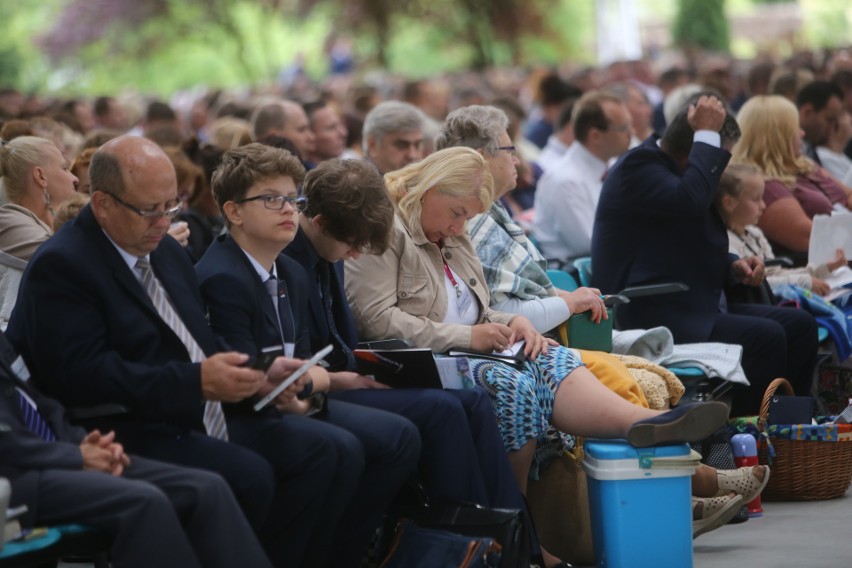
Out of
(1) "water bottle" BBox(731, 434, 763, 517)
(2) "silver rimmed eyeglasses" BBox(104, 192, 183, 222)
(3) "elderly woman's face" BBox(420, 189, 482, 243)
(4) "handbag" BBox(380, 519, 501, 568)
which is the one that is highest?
(2) "silver rimmed eyeglasses" BBox(104, 192, 183, 222)

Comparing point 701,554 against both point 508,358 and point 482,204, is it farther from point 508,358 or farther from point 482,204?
point 482,204

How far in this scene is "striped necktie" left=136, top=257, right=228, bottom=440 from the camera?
4051mm

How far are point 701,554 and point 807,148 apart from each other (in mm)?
4909

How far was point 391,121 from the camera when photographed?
7336 mm

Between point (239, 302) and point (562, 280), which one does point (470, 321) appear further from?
point (239, 302)

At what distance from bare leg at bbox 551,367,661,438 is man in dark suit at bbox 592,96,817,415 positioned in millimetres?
1478

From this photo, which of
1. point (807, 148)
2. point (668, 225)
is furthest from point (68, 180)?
point (807, 148)

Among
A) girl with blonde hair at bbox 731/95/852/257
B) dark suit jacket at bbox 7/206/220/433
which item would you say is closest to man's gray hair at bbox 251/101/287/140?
girl with blonde hair at bbox 731/95/852/257

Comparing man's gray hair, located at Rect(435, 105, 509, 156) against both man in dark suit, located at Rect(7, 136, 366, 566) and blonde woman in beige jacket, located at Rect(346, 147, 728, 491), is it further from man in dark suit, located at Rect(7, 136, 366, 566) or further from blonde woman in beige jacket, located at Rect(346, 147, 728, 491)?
man in dark suit, located at Rect(7, 136, 366, 566)

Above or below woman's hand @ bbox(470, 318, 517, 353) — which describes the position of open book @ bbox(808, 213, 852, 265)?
below

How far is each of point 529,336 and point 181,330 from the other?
1.54m

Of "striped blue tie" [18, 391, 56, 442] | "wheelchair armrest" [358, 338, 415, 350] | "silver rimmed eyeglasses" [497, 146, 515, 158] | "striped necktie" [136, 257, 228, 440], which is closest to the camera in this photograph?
"striped blue tie" [18, 391, 56, 442]

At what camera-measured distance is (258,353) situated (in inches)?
168

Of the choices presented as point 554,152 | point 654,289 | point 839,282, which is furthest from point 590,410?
point 554,152
